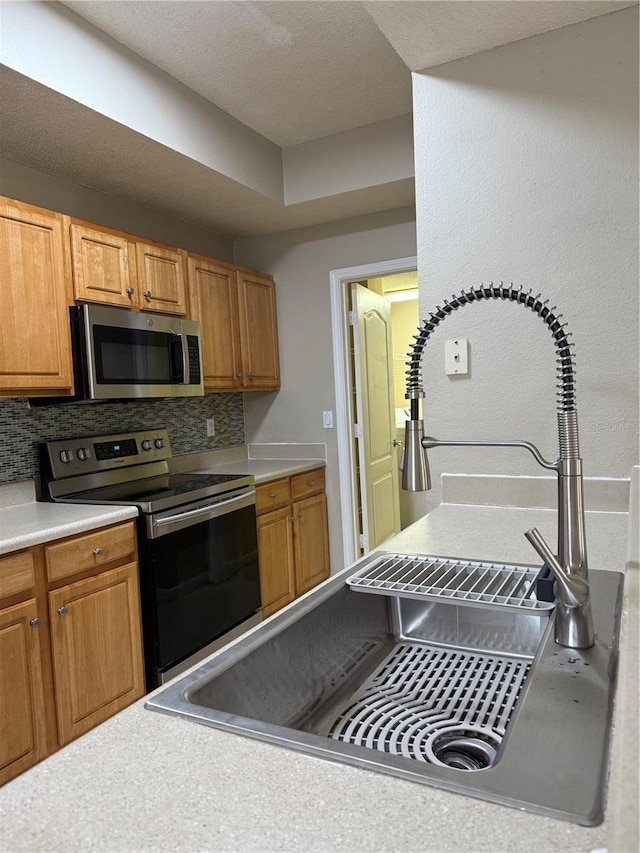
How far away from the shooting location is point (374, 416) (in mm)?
4051

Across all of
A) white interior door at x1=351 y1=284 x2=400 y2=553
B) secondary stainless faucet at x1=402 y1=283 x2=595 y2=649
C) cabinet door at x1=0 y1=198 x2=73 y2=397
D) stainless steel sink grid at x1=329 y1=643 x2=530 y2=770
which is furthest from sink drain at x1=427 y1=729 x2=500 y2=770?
white interior door at x1=351 y1=284 x2=400 y2=553

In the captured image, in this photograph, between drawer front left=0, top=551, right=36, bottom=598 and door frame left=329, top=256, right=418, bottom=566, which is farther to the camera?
door frame left=329, top=256, right=418, bottom=566

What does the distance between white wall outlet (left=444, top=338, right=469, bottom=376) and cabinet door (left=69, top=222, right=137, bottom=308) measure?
153 centimetres

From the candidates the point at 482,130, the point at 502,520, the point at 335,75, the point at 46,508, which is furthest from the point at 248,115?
the point at 502,520

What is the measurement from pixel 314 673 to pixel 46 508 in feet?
5.81

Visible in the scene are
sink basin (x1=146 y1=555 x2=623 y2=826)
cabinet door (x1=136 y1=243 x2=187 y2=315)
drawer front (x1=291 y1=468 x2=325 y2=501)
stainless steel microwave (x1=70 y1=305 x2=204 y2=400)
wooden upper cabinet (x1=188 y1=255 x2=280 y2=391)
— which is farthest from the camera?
drawer front (x1=291 y1=468 x2=325 y2=501)

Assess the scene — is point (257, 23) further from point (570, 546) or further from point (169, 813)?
point (169, 813)

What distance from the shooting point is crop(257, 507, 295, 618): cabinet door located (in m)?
3.17

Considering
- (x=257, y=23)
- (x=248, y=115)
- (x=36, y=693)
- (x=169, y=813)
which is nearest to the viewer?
(x=169, y=813)

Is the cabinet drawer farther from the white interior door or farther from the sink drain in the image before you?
the white interior door

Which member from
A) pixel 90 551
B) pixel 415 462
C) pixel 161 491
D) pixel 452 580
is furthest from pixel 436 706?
pixel 161 491

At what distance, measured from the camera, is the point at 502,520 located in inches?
64.9

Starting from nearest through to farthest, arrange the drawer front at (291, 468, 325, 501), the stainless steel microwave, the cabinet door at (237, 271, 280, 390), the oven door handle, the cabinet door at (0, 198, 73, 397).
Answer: the cabinet door at (0, 198, 73, 397)
the oven door handle
the stainless steel microwave
the drawer front at (291, 468, 325, 501)
the cabinet door at (237, 271, 280, 390)

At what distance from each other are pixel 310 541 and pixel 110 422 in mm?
1365
